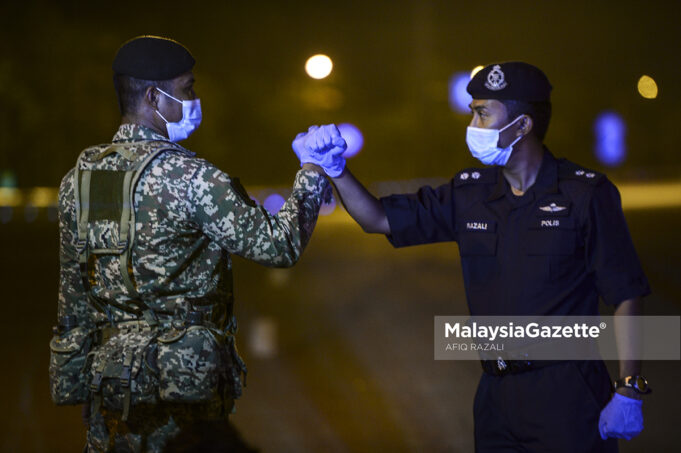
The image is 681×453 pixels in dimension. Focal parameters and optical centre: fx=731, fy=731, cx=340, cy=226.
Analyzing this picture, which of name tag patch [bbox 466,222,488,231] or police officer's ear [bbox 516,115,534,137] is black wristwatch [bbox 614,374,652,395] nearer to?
name tag patch [bbox 466,222,488,231]

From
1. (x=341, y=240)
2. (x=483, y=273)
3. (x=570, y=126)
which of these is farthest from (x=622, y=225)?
(x=570, y=126)

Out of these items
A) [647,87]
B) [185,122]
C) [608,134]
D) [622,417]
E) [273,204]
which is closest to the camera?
[622,417]

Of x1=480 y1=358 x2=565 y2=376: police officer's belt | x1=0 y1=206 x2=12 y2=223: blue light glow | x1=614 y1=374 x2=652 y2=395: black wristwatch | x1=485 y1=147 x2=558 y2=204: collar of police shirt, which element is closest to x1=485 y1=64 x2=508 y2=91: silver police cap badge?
x1=485 y1=147 x2=558 y2=204: collar of police shirt

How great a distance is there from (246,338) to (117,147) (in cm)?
528

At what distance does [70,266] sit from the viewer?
281 cm

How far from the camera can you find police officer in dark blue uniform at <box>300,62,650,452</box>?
8.70ft

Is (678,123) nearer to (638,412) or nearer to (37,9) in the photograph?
(37,9)

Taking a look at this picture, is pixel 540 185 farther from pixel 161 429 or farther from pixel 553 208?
pixel 161 429

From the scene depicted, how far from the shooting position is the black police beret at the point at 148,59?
2.74m

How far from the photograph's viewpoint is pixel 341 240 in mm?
19812

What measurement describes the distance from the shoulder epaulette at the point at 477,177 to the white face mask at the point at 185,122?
112cm

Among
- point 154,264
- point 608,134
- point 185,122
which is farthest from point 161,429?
point 608,134

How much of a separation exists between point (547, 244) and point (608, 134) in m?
53.4

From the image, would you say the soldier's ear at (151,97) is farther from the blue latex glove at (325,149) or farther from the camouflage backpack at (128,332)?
the blue latex glove at (325,149)
